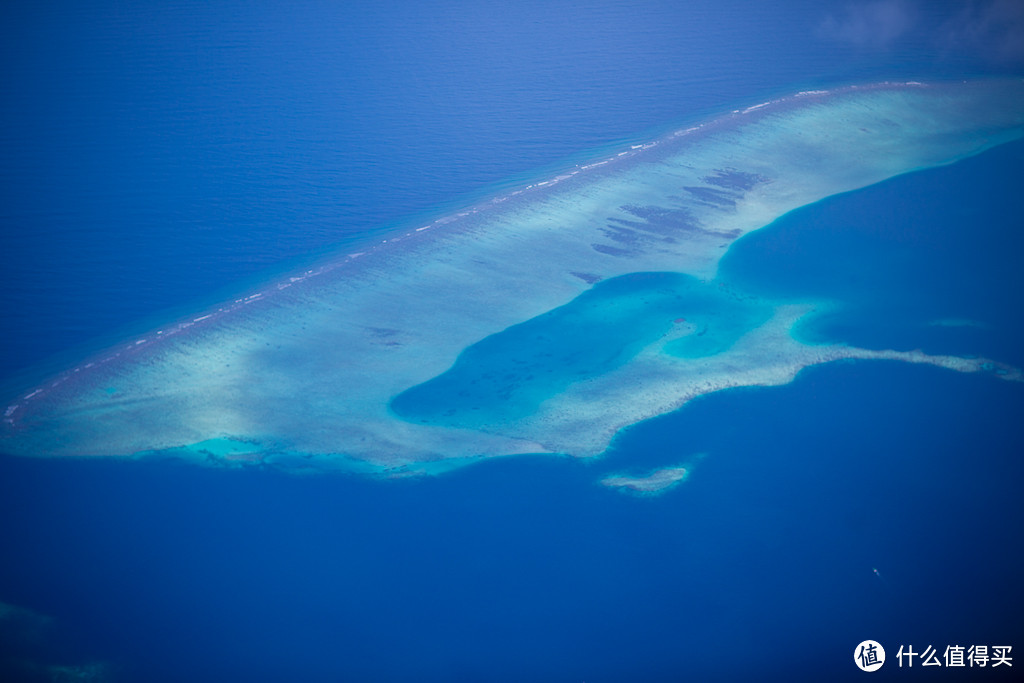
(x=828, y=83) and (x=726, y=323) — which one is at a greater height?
(x=828, y=83)

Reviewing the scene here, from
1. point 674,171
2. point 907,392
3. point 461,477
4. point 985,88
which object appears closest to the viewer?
point 461,477

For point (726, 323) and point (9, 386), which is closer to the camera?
point (9, 386)

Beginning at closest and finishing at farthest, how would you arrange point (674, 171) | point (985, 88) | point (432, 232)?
point (432, 232), point (674, 171), point (985, 88)

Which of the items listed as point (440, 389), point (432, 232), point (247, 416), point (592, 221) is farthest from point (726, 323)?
point (247, 416)

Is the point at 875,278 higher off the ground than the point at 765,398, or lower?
higher

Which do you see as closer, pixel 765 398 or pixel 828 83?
pixel 765 398

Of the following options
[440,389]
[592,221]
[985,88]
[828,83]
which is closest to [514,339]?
[440,389]

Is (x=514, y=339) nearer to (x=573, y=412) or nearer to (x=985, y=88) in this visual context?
(x=573, y=412)

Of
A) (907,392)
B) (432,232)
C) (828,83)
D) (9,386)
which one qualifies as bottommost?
(907,392)

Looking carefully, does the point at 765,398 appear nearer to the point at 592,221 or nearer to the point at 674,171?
the point at 592,221
